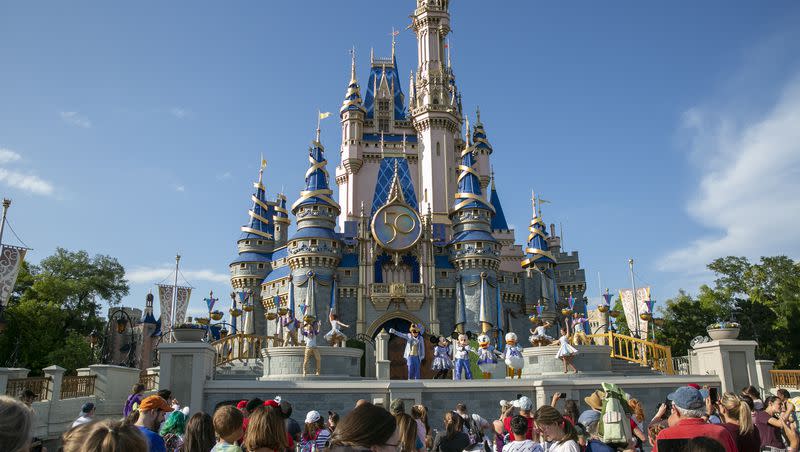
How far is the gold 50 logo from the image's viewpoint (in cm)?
4203

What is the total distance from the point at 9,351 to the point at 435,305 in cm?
2844

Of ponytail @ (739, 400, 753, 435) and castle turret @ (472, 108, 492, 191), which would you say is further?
castle turret @ (472, 108, 492, 191)

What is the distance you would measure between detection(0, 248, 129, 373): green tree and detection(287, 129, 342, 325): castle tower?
629 inches

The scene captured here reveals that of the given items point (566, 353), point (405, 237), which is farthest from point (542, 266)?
point (566, 353)

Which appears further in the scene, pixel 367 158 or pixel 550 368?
pixel 367 158

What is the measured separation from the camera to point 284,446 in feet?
16.5

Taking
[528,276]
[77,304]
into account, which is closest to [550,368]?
[528,276]

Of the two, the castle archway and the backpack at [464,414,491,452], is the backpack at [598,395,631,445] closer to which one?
the backpack at [464,414,491,452]

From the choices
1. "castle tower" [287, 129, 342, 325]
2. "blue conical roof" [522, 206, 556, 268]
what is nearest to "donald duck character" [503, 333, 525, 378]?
"castle tower" [287, 129, 342, 325]

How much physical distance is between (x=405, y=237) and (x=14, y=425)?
3942 cm

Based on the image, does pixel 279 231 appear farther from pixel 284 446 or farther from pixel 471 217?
pixel 284 446

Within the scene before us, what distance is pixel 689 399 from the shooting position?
17.0ft

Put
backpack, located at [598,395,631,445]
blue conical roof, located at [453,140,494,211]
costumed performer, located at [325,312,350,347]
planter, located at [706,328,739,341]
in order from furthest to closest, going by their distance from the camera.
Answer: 1. blue conical roof, located at [453,140,494,211]
2. costumed performer, located at [325,312,350,347]
3. planter, located at [706,328,739,341]
4. backpack, located at [598,395,631,445]

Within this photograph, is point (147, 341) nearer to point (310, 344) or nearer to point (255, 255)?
point (255, 255)
